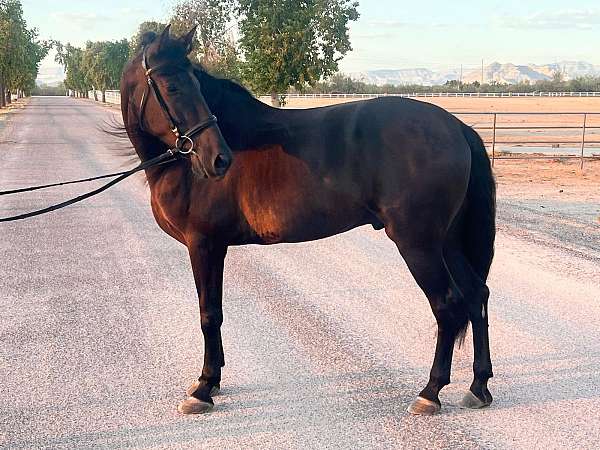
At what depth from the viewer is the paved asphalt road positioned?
354 cm

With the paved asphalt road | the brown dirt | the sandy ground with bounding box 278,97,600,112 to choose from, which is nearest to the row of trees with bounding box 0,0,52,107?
the sandy ground with bounding box 278,97,600,112

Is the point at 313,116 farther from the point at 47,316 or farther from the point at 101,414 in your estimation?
the point at 47,316

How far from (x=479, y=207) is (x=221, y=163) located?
5.27 feet

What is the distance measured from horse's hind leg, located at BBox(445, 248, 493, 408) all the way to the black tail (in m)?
0.08

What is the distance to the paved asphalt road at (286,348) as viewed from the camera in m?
3.54

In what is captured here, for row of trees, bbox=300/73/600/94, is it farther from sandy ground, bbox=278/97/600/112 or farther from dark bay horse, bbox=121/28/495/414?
dark bay horse, bbox=121/28/495/414

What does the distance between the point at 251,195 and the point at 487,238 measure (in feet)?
4.84

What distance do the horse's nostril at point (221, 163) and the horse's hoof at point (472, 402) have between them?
1.91 metres

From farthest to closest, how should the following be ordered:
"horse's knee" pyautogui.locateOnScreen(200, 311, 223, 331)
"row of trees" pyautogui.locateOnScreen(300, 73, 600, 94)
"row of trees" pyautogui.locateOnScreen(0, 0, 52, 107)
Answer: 1. "row of trees" pyautogui.locateOnScreen(300, 73, 600, 94)
2. "row of trees" pyautogui.locateOnScreen(0, 0, 52, 107)
3. "horse's knee" pyautogui.locateOnScreen(200, 311, 223, 331)

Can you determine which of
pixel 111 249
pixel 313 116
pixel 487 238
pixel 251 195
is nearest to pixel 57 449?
pixel 251 195

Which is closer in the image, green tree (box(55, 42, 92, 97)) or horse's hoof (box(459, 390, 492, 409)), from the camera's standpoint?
horse's hoof (box(459, 390, 492, 409))

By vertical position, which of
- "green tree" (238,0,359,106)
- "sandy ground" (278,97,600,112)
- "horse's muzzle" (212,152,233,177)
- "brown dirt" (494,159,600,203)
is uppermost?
"green tree" (238,0,359,106)

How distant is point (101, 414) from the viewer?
146 inches

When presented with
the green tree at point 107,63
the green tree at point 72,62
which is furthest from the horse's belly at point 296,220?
the green tree at point 72,62
